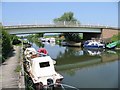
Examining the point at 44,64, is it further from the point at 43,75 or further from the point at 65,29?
the point at 65,29

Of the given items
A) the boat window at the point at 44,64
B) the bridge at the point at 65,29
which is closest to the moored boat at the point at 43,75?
the boat window at the point at 44,64

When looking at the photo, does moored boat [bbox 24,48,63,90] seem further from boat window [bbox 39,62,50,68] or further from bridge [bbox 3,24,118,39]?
bridge [bbox 3,24,118,39]

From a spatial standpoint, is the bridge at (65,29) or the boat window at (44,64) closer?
the boat window at (44,64)

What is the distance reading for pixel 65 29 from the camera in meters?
67.9

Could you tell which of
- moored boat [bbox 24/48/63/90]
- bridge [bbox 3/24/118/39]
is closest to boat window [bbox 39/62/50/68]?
moored boat [bbox 24/48/63/90]

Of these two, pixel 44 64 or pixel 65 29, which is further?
pixel 65 29

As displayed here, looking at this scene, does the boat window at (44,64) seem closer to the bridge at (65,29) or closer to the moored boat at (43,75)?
the moored boat at (43,75)

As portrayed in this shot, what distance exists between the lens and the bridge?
59938 mm

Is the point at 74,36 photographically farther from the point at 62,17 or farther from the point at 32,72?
the point at 32,72

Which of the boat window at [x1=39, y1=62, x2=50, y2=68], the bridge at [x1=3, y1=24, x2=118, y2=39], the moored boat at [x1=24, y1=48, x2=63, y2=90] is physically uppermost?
the bridge at [x1=3, y1=24, x2=118, y2=39]

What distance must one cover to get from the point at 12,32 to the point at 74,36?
34.8m

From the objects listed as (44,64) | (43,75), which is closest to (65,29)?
(44,64)

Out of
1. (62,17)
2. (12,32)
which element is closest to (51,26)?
(12,32)

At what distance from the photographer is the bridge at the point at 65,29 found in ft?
197
